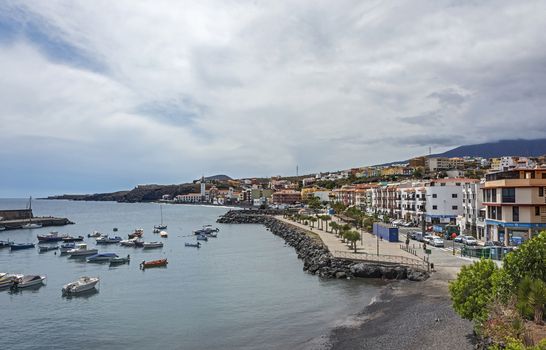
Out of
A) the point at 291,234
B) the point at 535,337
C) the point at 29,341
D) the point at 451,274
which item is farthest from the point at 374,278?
the point at 291,234

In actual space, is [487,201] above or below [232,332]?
above

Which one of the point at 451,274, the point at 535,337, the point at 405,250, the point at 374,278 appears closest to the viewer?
the point at 535,337

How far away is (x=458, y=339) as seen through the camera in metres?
24.5

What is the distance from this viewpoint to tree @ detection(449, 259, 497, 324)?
71.1 feet

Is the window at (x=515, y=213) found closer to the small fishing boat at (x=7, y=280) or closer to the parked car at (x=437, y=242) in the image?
the parked car at (x=437, y=242)

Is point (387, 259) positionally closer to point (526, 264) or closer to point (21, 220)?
point (526, 264)

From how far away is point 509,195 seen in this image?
165 ft

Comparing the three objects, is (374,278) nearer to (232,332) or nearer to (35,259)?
(232,332)

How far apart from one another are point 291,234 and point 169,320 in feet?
174

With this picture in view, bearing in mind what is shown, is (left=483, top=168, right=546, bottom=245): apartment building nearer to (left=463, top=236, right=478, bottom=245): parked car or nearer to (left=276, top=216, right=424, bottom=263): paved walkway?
(left=463, top=236, right=478, bottom=245): parked car

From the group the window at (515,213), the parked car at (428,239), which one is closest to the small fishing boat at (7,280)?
the parked car at (428,239)

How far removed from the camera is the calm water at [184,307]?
98.7ft

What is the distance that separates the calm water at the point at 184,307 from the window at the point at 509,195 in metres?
19.6

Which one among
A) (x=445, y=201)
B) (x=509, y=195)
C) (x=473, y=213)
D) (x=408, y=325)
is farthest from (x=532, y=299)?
(x=445, y=201)
